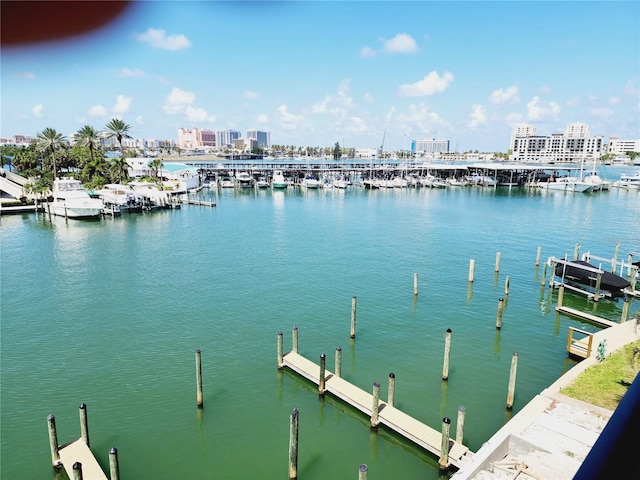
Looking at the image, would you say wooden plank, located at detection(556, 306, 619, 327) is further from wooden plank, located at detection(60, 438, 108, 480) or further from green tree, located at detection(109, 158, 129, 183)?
green tree, located at detection(109, 158, 129, 183)

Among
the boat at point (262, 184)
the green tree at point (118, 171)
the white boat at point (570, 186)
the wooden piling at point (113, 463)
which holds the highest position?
the green tree at point (118, 171)

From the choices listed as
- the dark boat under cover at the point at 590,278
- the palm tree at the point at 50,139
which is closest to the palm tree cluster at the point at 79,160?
the palm tree at the point at 50,139

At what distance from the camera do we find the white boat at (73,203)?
5925 centimetres

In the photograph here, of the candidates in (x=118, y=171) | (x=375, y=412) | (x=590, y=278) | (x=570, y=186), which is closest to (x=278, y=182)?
(x=118, y=171)

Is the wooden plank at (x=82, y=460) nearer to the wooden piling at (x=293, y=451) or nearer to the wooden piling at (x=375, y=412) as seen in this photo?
the wooden piling at (x=293, y=451)

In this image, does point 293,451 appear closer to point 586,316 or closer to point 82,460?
point 82,460

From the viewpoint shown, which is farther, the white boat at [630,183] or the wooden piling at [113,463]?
the white boat at [630,183]

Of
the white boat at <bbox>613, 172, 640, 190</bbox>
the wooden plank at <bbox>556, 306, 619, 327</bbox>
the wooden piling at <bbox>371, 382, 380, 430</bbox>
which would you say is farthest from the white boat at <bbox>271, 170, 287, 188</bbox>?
the wooden piling at <bbox>371, 382, 380, 430</bbox>

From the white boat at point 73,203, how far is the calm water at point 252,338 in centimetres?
756

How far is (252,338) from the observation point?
77.7 ft

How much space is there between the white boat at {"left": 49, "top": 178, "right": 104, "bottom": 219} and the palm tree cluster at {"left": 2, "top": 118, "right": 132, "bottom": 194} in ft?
28.9

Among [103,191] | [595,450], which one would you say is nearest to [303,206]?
[103,191]

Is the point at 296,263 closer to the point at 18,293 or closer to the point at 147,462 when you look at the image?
the point at 18,293

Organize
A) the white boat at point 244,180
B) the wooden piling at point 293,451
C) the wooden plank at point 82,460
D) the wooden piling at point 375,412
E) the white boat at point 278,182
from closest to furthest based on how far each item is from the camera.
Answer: the wooden plank at point 82,460 < the wooden piling at point 293,451 < the wooden piling at point 375,412 < the white boat at point 278,182 < the white boat at point 244,180
